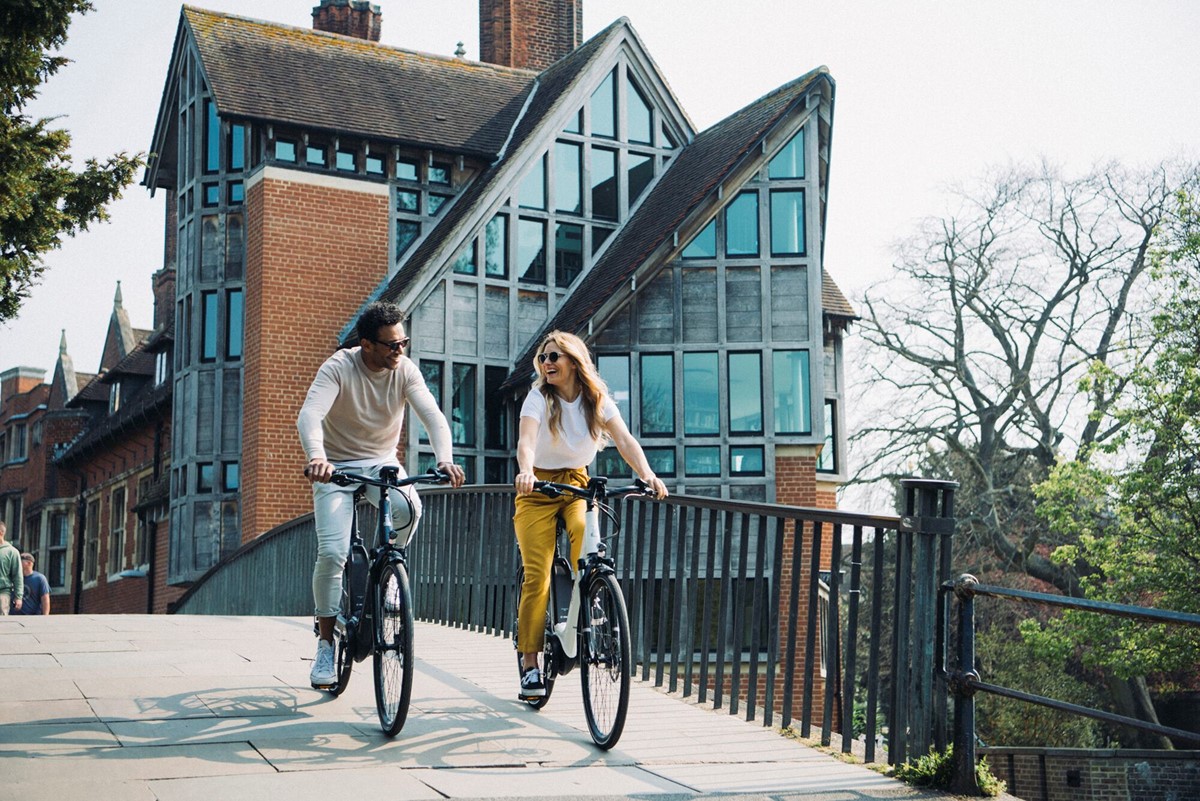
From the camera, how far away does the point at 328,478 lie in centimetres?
604

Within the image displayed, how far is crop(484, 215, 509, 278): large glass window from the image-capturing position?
23016 mm

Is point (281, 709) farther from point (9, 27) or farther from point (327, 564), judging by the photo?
point (9, 27)

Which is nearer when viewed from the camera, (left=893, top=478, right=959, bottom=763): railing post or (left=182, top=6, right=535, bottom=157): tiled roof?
(left=893, top=478, right=959, bottom=763): railing post

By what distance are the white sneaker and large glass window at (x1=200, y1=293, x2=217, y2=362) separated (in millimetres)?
17910

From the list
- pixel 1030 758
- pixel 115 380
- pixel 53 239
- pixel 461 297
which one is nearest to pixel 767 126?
pixel 461 297

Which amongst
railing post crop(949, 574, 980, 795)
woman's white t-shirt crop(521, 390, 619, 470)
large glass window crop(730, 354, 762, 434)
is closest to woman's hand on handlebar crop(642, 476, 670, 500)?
woman's white t-shirt crop(521, 390, 619, 470)

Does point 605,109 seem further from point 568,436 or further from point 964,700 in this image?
point 964,700

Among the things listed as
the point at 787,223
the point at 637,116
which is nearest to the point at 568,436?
the point at 787,223

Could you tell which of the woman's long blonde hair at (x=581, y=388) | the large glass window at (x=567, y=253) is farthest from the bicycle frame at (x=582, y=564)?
the large glass window at (x=567, y=253)

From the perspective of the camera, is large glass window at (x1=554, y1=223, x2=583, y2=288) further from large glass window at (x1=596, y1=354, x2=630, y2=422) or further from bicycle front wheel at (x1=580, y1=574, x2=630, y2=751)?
bicycle front wheel at (x1=580, y1=574, x2=630, y2=751)

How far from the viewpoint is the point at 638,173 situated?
24922mm

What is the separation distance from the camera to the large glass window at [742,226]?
877 inches

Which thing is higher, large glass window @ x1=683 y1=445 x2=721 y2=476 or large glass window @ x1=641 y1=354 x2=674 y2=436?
large glass window @ x1=641 y1=354 x2=674 y2=436

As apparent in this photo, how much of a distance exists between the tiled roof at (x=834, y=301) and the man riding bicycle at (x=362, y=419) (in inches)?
792
